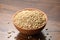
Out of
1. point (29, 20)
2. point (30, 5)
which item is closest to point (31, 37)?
point (29, 20)

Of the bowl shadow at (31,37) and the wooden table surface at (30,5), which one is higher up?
the wooden table surface at (30,5)

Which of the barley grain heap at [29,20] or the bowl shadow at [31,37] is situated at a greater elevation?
the barley grain heap at [29,20]

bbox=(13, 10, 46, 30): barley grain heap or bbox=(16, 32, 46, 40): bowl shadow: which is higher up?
bbox=(13, 10, 46, 30): barley grain heap

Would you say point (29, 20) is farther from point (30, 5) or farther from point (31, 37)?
point (30, 5)

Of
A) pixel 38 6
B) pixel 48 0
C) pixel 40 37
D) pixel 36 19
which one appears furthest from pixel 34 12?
pixel 48 0

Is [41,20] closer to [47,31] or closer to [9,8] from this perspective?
[47,31]
